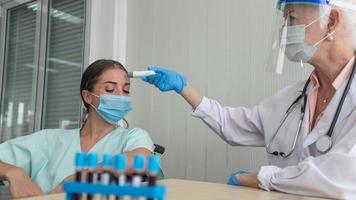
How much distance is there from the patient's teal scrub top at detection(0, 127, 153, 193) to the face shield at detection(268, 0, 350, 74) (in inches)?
25.3

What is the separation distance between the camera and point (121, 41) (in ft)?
7.89

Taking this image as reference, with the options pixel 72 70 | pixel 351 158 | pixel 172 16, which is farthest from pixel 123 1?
pixel 351 158

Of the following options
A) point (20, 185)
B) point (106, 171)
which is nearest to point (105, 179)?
point (106, 171)

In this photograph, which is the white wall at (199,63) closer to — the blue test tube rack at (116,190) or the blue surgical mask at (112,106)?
the blue surgical mask at (112,106)

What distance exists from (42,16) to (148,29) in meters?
1.27

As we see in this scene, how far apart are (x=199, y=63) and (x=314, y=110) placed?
91cm

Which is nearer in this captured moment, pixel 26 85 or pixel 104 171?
pixel 104 171

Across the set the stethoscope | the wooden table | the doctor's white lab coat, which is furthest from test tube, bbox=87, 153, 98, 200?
the stethoscope

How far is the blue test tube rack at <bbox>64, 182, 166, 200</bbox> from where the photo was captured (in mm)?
443

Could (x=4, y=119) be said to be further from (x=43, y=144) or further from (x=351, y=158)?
(x=351, y=158)

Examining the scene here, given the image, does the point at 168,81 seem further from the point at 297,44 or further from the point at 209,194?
the point at 209,194

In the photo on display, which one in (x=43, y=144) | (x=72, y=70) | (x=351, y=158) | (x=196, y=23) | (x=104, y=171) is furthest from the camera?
(x=72, y=70)

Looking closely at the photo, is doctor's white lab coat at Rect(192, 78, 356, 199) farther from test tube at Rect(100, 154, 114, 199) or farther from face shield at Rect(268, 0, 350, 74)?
test tube at Rect(100, 154, 114, 199)

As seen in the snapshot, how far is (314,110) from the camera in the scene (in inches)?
50.4
